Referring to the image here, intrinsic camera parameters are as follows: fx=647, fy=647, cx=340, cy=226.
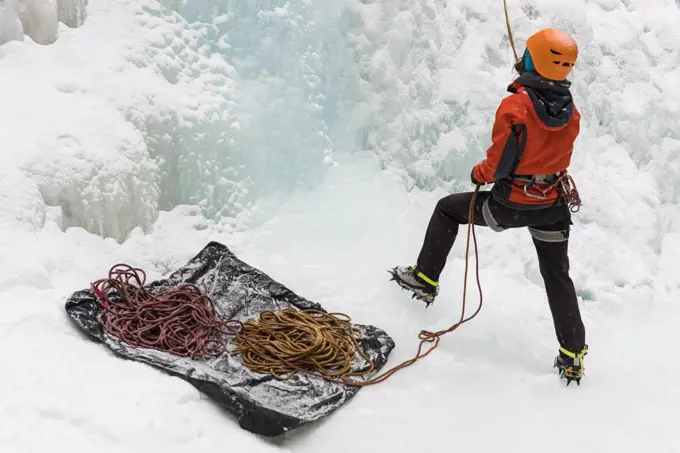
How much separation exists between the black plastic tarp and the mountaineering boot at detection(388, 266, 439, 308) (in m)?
0.35

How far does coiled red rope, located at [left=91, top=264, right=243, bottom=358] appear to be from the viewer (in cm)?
279

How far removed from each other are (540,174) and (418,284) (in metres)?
0.90

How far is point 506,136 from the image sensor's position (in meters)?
2.86

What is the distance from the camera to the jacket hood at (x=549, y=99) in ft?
9.23

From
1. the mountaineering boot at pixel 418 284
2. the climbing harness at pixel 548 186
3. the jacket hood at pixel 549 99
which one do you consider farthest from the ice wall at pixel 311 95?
the jacket hood at pixel 549 99

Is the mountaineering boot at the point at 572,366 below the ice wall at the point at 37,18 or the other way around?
the other way around

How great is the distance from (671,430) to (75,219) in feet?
9.61

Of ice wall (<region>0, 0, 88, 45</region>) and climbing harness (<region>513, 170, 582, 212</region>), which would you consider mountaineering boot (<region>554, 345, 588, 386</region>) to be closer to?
climbing harness (<region>513, 170, 582, 212</region>)

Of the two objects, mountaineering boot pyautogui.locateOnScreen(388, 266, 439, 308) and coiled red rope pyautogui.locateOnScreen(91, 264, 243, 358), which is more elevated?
mountaineering boot pyautogui.locateOnScreen(388, 266, 439, 308)

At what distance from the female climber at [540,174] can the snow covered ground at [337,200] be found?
417mm

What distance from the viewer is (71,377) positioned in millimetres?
2246

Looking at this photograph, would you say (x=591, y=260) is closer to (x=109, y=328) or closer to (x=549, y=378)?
(x=549, y=378)

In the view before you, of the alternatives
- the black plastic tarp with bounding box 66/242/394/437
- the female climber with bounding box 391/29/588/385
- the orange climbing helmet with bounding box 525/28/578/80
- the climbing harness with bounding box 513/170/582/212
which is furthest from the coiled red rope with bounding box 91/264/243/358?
the orange climbing helmet with bounding box 525/28/578/80

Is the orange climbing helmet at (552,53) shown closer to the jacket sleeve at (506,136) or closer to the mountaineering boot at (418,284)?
the jacket sleeve at (506,136)
